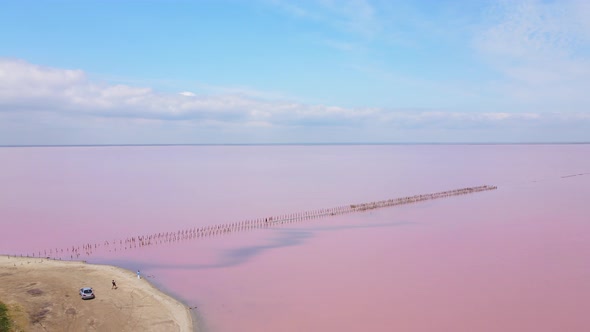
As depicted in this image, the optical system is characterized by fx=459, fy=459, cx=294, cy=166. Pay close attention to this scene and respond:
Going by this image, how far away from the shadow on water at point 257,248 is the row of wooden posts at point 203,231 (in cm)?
399

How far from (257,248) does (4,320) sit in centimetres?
2437

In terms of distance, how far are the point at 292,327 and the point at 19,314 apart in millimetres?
15770

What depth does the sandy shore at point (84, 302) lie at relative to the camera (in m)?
26.2

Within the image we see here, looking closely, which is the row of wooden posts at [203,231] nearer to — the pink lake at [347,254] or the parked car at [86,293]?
the pink lake at [347,254]

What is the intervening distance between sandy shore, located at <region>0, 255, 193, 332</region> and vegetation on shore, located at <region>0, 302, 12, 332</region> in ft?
1.35

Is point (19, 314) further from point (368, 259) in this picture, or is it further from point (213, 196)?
point (213, 196)

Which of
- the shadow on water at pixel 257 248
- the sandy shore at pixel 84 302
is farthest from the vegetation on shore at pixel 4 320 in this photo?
the shadow on water at pixel 257 248

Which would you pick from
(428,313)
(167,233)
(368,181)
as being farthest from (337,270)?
(368,181)

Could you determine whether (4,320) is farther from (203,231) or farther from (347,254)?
(203,231)

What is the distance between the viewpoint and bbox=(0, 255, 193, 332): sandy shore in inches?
1030

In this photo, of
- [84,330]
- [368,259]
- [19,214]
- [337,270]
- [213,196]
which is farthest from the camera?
[213,196]

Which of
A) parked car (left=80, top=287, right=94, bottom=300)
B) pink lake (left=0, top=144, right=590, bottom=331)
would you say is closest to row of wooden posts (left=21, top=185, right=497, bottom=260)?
pink lake (left=0, top=144, right=590, bottom=331)

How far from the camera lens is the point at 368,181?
108 m

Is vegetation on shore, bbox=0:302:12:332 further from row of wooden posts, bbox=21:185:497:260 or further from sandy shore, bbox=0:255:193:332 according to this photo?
row of wooden posts, bbox=21:185:497:260
